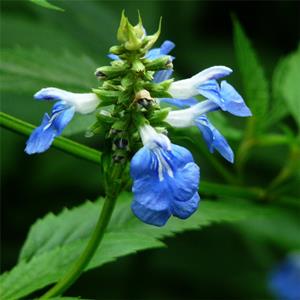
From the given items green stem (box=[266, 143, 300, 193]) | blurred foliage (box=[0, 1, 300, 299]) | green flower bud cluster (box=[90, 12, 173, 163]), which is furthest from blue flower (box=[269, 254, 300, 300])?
green flower bud cluster (box=[90, 12, 173, 163])

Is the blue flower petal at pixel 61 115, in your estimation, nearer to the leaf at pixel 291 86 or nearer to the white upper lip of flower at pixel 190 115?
the white upper lip of flower at pixel 190 115

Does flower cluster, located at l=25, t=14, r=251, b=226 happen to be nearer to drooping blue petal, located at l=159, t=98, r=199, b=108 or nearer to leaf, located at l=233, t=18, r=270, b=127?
drooping blue petal, located at l=159, t=98, r=199, b=108

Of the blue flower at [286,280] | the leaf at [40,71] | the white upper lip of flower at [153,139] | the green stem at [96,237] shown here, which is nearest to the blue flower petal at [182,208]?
the white upper lip of flower at [153,139]

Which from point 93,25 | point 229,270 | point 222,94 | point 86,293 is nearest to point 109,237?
point 222,94

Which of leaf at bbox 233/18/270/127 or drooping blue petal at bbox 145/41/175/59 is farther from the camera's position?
leaf at bbox 233/18/270/127

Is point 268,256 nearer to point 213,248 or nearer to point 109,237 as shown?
point 213,248

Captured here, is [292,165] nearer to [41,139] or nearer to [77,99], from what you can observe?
[77,99]
